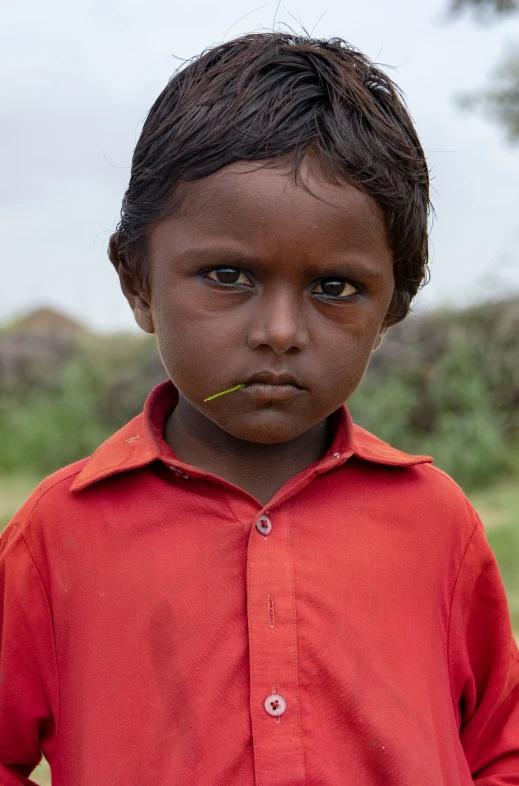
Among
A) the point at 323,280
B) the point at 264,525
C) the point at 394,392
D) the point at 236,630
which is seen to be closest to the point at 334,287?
the point at 323,280

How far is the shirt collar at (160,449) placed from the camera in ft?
4.93

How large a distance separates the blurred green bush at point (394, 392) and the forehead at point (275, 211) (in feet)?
14.2

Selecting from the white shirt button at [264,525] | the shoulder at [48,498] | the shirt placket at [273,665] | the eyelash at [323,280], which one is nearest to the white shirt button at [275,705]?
the shirt placket at [273,665]

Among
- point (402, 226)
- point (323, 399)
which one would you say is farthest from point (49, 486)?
point (402, 226)

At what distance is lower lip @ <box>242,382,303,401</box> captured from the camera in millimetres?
1415

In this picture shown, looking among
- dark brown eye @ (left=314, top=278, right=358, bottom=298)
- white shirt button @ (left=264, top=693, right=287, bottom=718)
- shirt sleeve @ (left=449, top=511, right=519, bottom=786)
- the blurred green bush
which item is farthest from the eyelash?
the blurred green bush

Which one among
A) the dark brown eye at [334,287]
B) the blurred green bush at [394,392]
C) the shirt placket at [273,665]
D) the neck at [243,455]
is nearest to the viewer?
the shirt placket at [273,665]

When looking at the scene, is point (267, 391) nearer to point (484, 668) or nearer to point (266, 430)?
point (266, 430)

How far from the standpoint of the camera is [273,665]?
4.51ft

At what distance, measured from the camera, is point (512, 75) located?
25.3 ft

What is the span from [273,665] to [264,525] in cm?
21

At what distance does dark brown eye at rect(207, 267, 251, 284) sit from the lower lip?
16cm

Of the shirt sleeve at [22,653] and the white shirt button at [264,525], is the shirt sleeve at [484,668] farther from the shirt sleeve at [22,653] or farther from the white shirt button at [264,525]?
the shirt sleeve at [22,653]

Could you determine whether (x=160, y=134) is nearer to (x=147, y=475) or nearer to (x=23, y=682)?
(x=147, y=475)
